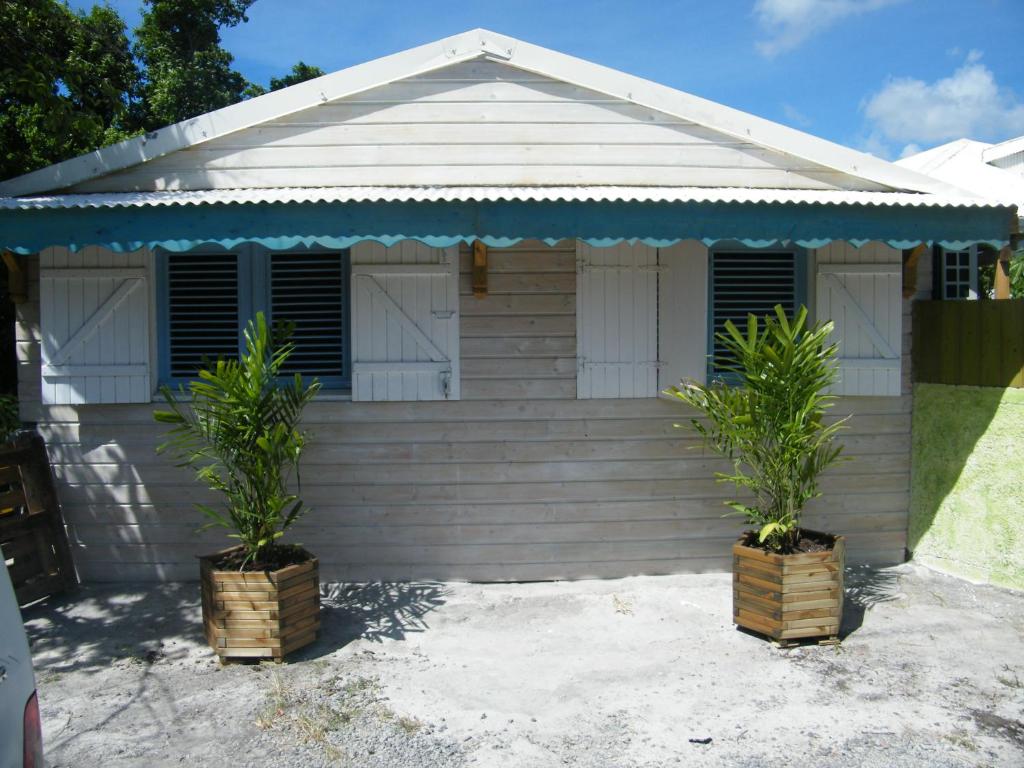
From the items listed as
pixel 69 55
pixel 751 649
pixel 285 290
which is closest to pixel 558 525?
pixel 751 649

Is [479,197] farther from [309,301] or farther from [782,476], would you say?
[782,476]

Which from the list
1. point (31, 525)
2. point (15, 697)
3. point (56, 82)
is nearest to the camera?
point (15, 697)

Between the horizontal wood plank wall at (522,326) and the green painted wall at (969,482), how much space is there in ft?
8.93

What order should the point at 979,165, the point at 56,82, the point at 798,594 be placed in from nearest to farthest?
the point at 798,594 → the point at 979,165 → the point at 56,82

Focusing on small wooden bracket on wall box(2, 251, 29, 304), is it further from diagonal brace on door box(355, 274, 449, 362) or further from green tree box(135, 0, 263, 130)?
green tree box(135, 0, 263, 130)

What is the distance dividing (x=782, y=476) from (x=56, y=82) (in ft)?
26.0

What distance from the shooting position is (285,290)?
6094 millimetres

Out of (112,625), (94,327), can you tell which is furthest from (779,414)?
(94,327)

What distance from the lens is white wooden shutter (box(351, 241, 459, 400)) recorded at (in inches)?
229

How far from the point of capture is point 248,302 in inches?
239

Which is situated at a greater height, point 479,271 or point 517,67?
point 517,67

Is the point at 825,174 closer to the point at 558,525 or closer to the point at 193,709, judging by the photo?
the point at 558,525

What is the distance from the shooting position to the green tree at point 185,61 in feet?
52.2

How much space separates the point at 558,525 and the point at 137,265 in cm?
351
